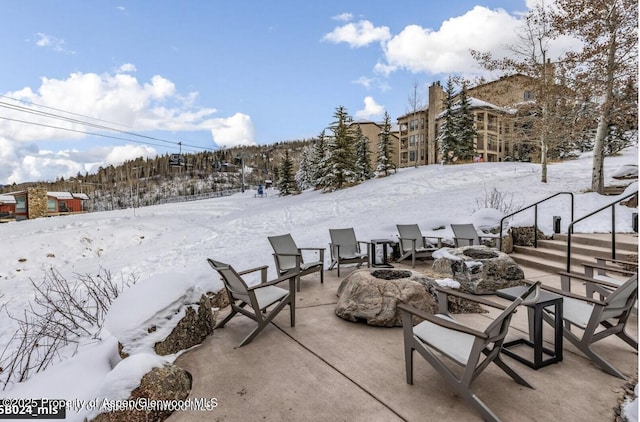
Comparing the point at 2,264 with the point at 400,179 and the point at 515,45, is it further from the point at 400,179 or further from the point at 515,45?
the point at 515,45

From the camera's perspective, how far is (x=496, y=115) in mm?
32562

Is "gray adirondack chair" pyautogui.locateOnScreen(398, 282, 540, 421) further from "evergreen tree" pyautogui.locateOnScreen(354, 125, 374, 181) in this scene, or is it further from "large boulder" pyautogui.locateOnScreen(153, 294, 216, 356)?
"evergreen tree" pyautogui.locateOnScreen(354, 125, 374, 181)

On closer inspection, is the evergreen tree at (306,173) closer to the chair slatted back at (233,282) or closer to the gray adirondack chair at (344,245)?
the gray adirondack chair at (344,245)

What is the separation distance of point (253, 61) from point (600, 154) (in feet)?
50.7

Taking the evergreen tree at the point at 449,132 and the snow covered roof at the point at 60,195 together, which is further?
the snow covered roof at the point at 60,195

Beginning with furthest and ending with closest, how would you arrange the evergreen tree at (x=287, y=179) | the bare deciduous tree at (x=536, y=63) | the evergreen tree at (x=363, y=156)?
the evergreen tree at (x=287, y=179), the evergreen tree at (x=363, y=156), the bare deciduous tree at (x=536, y=63)

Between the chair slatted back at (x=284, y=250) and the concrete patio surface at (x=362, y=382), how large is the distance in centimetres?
219

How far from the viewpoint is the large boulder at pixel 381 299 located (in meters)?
3.74

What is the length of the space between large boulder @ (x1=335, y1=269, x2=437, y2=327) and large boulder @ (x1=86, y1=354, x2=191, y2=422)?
2.03m

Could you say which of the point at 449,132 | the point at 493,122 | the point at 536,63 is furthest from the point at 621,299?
the point at 493,122

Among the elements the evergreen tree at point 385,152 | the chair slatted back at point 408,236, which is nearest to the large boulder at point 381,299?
the chair slatted back at point 408,236

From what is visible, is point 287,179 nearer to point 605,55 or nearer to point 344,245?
point 605,55

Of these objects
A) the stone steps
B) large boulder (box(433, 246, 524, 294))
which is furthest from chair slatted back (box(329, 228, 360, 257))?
the stone steps

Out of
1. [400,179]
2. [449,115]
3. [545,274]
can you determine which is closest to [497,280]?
[545,274]
